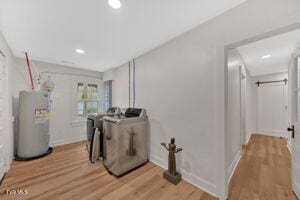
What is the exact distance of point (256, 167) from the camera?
7.46ft

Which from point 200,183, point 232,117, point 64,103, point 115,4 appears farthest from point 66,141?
point 232,117

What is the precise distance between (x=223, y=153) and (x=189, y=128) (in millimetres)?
509

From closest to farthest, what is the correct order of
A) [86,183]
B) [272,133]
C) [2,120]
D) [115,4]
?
1. [115,4]
2. [86,183]
3. [2,120]
4. [272,133]

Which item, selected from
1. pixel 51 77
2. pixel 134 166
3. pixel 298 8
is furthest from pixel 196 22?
pixel 51 77

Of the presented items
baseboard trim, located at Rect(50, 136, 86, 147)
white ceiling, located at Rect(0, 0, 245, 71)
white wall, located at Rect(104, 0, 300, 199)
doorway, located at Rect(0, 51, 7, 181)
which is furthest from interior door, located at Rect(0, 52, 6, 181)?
white wall, located at Rect(104, 0, 300, 199)

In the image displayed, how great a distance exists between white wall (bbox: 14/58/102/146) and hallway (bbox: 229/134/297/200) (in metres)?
3.87

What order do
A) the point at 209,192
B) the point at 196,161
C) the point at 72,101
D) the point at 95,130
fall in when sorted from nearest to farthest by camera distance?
the point at 209,192
the point at 196,161
the point at 95,130
the point at 72,101

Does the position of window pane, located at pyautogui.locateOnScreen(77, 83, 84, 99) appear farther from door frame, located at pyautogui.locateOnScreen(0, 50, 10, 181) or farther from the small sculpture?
the small sculpture

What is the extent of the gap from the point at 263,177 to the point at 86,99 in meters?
4.46

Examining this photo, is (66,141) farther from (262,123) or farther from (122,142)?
(262,123)

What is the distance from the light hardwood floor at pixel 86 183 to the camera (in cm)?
156

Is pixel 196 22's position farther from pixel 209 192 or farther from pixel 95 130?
pixel 95 130

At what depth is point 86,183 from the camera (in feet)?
5.96

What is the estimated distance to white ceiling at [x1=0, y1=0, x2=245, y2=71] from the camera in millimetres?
1338
